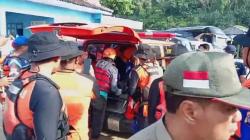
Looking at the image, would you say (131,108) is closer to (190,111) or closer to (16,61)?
(16,61)

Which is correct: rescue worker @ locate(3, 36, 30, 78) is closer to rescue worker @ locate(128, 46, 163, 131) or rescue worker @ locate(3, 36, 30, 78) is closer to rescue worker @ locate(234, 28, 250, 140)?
rescue worker @ locate(128, 46, 163, 131)

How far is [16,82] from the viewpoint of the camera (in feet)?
10.8

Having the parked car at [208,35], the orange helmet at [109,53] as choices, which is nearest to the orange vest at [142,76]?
the orange helmet at [109,53]

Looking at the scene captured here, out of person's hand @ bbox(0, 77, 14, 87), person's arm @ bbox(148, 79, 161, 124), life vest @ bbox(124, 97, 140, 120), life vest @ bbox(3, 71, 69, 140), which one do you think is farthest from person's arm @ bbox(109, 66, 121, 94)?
life vest @ bbox(3, 71, 69, 140)

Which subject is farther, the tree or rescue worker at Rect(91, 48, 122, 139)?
the tree

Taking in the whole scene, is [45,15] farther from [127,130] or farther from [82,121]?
[82,121]

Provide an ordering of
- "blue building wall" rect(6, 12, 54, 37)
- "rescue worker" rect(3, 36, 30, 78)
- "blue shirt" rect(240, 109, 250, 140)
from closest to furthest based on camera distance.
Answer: "blue shirt" rect(240, 109, 250, 140) < "rescue worker" rect(3, 36, 30, 78) < "blue building wall" rect(6, 12, 54, 37)

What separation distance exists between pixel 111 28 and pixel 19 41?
69.5 inches

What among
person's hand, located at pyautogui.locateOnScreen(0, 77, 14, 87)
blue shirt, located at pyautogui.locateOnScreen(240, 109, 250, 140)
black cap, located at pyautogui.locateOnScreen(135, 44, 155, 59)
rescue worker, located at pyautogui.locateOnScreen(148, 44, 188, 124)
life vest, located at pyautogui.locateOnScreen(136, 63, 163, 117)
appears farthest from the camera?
black cap, located at pyautogui.locateOnScreen(135, 44, 155, 59)

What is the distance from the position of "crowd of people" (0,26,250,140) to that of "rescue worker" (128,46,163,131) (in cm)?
2

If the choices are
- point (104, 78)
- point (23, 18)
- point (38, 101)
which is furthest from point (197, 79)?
point (23, 18)

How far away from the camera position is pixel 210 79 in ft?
5.15

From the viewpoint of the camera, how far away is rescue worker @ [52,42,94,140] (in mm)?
3580

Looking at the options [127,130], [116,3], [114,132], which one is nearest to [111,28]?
[127,130]
